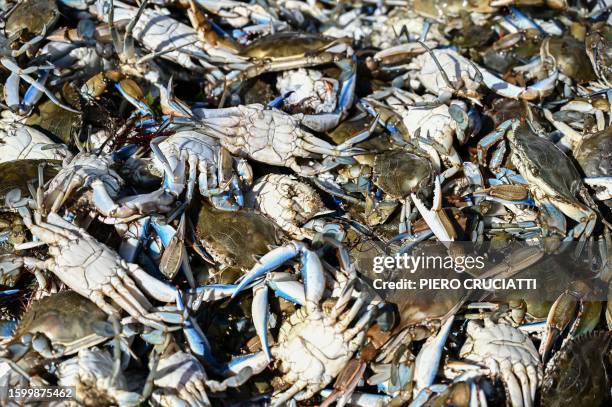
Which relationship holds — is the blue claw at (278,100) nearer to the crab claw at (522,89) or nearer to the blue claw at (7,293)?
the crab claw at (522,89)

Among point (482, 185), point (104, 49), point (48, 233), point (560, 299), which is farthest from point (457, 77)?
point (48, 233)

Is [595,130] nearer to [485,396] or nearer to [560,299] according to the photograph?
[560,299]

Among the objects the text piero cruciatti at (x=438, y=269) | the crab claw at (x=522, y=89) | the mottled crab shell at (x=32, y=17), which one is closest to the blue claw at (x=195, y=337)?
the text piero cruciatti at (x=438, y=269)

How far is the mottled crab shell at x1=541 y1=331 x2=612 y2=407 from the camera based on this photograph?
4055 mm

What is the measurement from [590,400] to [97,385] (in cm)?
284

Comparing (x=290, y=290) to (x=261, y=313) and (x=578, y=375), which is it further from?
(x=578, y=375)

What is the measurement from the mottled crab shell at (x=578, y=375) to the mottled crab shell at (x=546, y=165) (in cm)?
101

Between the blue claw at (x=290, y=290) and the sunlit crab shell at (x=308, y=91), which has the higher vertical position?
the sunlit crab shell at (x=308, y=91)

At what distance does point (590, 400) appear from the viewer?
4117mm

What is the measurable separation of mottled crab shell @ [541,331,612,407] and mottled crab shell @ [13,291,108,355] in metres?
2.61

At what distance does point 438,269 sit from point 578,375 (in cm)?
103

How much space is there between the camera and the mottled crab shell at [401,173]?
475cm

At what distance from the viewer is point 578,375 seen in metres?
4.12

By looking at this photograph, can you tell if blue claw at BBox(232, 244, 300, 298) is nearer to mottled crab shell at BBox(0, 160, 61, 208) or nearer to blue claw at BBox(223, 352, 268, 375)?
blue claw at BBox(223, 352, 268, 375)
